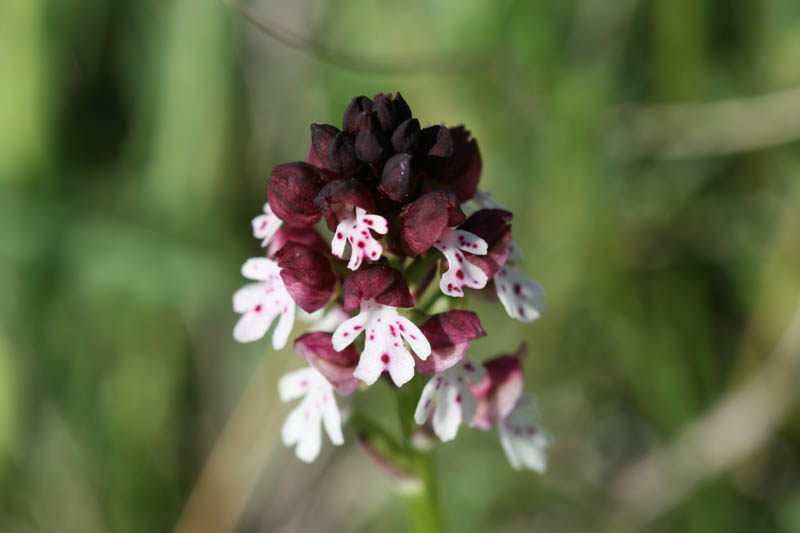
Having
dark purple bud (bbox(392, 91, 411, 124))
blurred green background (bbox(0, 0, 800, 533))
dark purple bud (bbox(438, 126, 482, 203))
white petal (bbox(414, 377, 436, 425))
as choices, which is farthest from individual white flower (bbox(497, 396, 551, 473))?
blurred green background (bbox(0, 0, 800, 533))

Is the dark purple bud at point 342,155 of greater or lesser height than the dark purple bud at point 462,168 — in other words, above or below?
below

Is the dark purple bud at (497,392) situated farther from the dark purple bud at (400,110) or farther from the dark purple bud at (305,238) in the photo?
the dark purple bud at (400,110)

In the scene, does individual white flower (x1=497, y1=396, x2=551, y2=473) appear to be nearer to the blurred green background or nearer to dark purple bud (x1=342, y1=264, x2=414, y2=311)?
dark purple bud (x1=342, y1=264, x2=414, y2=311)

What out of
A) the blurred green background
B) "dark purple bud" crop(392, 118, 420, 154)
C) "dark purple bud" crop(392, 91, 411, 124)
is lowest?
the blurred green background

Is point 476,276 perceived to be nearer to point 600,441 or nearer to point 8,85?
point 600,441

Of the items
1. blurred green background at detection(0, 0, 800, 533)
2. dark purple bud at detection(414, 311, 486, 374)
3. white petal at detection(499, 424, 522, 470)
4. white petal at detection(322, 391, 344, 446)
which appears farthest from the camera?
blurred green background at detection(0, 0, 800, 533)

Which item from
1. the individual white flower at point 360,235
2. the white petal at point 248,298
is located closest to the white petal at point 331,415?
the white petal at point 248,298

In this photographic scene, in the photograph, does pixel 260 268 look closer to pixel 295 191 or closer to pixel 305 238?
pixel 305 238
